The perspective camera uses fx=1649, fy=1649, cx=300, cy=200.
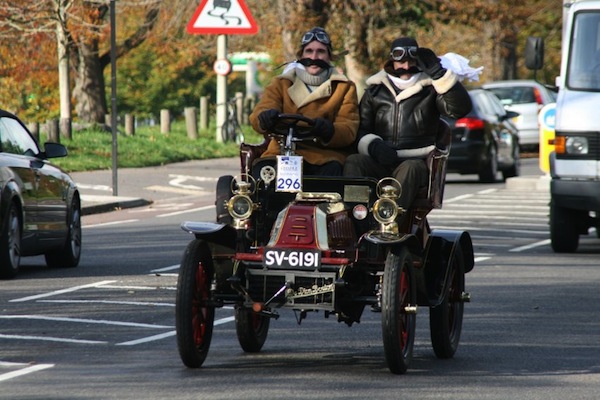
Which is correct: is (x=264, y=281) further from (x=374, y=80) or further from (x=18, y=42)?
(x=18, y=42)

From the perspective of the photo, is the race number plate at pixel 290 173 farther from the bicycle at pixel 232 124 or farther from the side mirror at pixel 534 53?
the bicycle at pixel 232 124

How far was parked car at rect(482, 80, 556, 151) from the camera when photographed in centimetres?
3934

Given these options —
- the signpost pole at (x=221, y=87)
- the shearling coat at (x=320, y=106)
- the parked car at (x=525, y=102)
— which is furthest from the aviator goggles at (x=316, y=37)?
the parked car at (x=525, y=102)

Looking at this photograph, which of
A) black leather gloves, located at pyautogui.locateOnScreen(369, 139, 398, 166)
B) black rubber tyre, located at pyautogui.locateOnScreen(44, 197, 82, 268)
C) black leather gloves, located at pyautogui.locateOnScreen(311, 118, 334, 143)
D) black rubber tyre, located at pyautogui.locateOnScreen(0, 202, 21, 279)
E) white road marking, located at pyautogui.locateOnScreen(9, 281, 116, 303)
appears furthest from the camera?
black rubber tyre, located at pyautogui.locateOnScreen(44, 197, 82, 268)

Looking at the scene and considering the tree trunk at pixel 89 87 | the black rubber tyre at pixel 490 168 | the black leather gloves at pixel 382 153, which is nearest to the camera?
the black leather gloves at pixel 382 153

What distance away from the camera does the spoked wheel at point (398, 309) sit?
28.8 ft

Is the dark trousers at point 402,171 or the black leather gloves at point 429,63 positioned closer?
the dark trousers at point 402,171

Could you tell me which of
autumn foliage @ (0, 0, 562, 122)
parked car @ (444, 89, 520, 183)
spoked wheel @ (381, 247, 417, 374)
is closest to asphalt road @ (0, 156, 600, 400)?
spoked wheel @ (381, 247, 417, 374)

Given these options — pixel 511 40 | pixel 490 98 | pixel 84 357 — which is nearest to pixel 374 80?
pixel 84 357

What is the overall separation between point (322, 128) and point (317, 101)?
1.58 feet

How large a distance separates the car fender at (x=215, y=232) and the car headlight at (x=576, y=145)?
819cm

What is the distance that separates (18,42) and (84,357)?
33860 mm

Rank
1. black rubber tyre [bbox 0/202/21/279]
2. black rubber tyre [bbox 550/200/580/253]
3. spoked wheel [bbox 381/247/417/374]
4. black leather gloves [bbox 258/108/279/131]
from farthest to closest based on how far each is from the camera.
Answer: black rubber tyre [bbox 550/200/580/253] → black rubber tyre [bbox 0/202/21/279] → black leather gloves [bbox 258/108/279/131] → spoked wheel [bbox 381/247/417/374]

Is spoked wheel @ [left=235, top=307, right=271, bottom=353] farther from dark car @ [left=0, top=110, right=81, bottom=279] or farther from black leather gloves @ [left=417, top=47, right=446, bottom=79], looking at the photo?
dark car @ [left=0, top=110, right=81, bottom=279]
